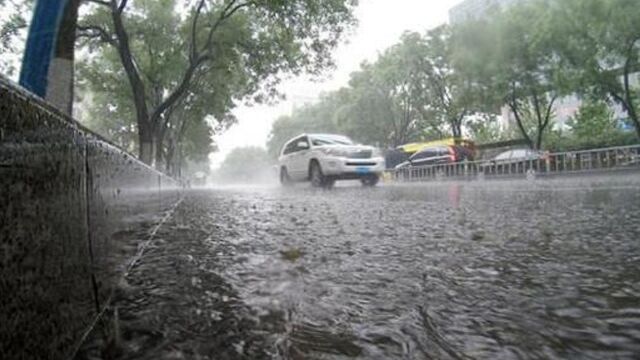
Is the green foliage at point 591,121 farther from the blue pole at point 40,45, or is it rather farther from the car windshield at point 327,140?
the blue pole at point 40,45

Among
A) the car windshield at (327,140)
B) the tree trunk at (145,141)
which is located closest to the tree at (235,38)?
the tree trunk at (145,141)

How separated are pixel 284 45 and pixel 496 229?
15435 mm

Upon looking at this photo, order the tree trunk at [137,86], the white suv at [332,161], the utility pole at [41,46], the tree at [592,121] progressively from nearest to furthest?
1. the utility pole at [41,46]
2. the white suv at [332,161]
3. the tree trunk at [137,86]
4. the tree at [592,121]

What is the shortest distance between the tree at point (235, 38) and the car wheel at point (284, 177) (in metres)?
4.34

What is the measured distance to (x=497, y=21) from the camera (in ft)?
96.2

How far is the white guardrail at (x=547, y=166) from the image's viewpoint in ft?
64.3

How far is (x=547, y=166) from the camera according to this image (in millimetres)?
22250

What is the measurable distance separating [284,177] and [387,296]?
15002 mm

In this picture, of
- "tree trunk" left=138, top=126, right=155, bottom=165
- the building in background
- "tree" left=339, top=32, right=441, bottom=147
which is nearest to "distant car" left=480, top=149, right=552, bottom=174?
the building in background

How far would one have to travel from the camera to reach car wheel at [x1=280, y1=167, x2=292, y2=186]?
16530mm

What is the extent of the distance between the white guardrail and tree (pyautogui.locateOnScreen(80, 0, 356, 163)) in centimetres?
961

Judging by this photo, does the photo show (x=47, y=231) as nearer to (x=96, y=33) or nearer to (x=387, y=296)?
(x=387, y=296)

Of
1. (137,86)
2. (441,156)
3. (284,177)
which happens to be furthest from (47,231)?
(441,156)

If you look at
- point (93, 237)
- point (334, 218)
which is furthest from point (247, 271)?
point (334, 218)
